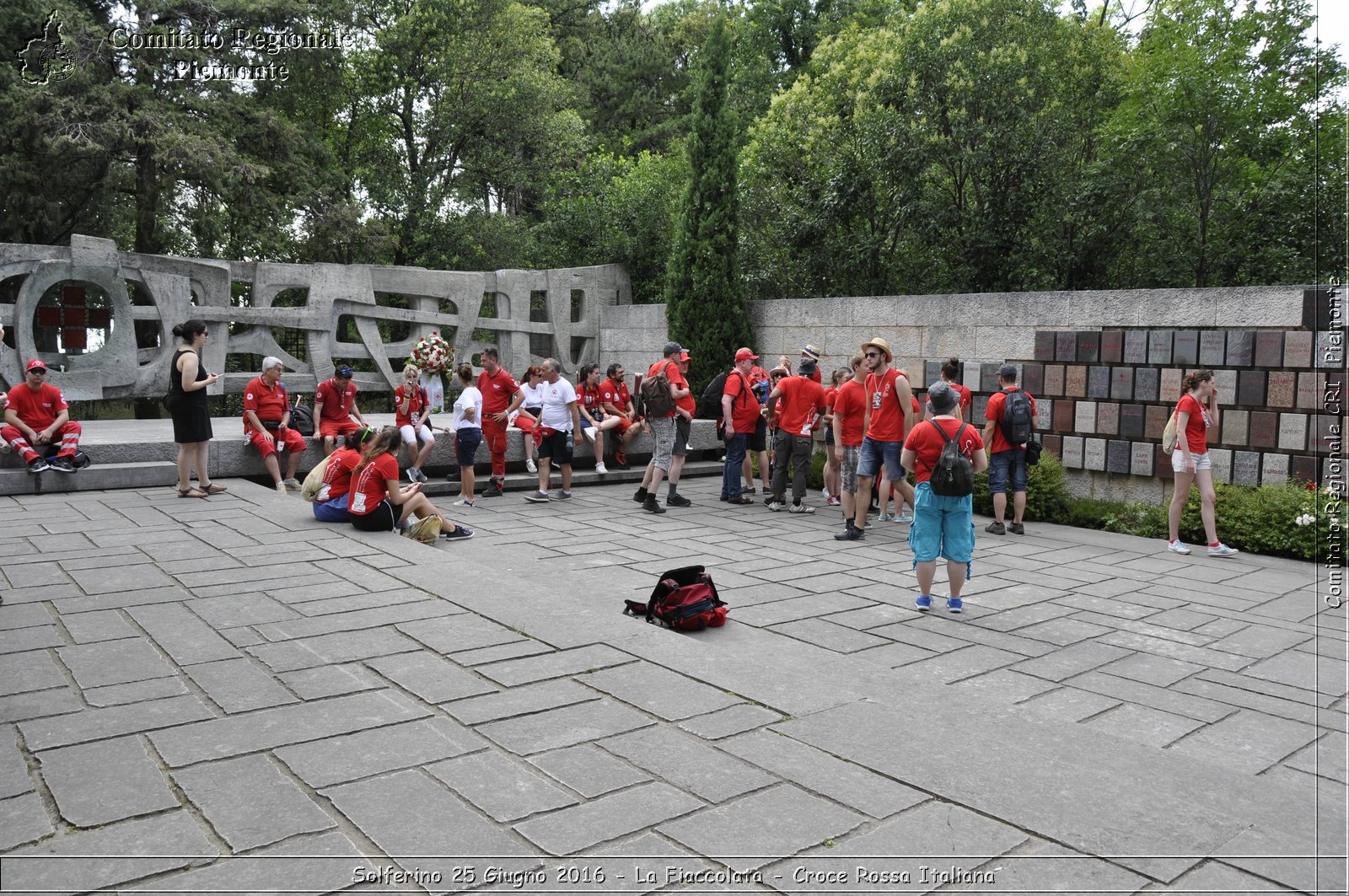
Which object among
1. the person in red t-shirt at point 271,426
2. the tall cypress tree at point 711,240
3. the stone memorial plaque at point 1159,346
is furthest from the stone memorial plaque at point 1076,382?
the person in red t-shirt at point 271,426

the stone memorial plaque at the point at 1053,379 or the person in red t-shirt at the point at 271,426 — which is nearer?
the person in red t-shirt at the point at 271,426

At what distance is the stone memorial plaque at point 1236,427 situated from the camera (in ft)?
32.6

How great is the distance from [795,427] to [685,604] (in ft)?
16.7

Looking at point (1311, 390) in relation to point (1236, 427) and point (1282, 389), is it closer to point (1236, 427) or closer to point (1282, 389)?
point (1282, 389)

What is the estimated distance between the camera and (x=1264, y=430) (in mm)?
9812

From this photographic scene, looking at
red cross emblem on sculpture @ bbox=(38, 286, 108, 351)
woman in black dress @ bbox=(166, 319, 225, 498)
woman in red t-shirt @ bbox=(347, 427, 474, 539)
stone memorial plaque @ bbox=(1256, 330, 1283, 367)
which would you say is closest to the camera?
woman in red t-shirt @ bbox=(347, 427, 474, 539)

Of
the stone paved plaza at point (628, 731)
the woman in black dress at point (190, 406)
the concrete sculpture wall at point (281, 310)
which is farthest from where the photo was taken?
the concrete sculpture wall at point (281, 310)

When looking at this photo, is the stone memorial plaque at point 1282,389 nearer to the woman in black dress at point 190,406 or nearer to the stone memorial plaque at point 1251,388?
the stone memorial plaque at point 1251,388

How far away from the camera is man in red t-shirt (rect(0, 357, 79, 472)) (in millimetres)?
9773

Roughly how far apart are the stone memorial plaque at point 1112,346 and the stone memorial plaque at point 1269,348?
1.41 metres

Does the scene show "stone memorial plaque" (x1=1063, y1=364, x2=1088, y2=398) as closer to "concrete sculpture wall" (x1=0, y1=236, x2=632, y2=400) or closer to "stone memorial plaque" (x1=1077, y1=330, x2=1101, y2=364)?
"stone memorial plaque" (x1=1077, y1=330, x2=1101, y2=364)

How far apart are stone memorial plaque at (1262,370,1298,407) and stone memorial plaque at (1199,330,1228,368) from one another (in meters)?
0.50

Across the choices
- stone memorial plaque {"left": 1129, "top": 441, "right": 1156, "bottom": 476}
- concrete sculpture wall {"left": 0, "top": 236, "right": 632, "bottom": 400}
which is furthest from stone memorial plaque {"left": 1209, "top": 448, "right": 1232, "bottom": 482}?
concrete sculpture wall {"left": 0, "top": 236, "right": 632, "bottom": 400}

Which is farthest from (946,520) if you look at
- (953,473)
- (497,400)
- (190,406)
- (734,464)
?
(190,406)
